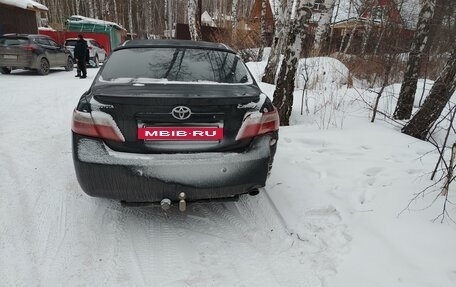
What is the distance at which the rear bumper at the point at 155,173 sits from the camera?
2494 millimetres

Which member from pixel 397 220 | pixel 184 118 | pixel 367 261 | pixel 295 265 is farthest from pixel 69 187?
pixel 397 220

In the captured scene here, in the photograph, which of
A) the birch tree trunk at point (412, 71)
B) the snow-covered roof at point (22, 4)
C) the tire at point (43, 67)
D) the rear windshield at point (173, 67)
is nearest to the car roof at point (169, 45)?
the rear windshield at point (173, 67)

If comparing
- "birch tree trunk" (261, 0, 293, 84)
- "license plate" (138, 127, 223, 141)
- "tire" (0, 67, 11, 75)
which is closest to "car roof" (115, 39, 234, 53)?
"license plate" (138, 127, 223, 141)

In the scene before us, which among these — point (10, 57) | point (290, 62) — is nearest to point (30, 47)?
point (10, 57)

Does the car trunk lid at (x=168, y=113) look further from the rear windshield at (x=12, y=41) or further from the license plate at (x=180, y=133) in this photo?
the rear windshield at (x=12, y=41)

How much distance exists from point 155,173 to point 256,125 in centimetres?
87

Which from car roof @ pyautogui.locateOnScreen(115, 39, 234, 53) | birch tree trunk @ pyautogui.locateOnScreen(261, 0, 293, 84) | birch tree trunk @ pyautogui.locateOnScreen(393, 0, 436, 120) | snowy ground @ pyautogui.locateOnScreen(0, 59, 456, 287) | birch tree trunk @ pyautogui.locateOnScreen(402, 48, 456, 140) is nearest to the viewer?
snowy ground @ pyautogui.locateOnScreen(0, 59, 456, 287)

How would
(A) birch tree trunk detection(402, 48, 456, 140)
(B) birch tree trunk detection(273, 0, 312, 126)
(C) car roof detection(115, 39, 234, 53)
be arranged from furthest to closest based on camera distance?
(B) birch tree trunk detection(273, 0, 312, 126) → (A) birch tree trunk detection(402, 48, 456, 140) → (C) car roof detection(115, 39, 234, 53)

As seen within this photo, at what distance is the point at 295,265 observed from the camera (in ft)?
8.29

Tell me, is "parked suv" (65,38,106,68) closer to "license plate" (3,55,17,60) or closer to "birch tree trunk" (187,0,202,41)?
"license plate" (3,55,17,60)

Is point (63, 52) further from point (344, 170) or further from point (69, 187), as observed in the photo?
point (344, 170)

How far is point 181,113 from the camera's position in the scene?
254 centimetres

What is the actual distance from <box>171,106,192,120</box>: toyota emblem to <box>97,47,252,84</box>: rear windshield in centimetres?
54

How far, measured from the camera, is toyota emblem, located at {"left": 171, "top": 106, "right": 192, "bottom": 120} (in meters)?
2.54
